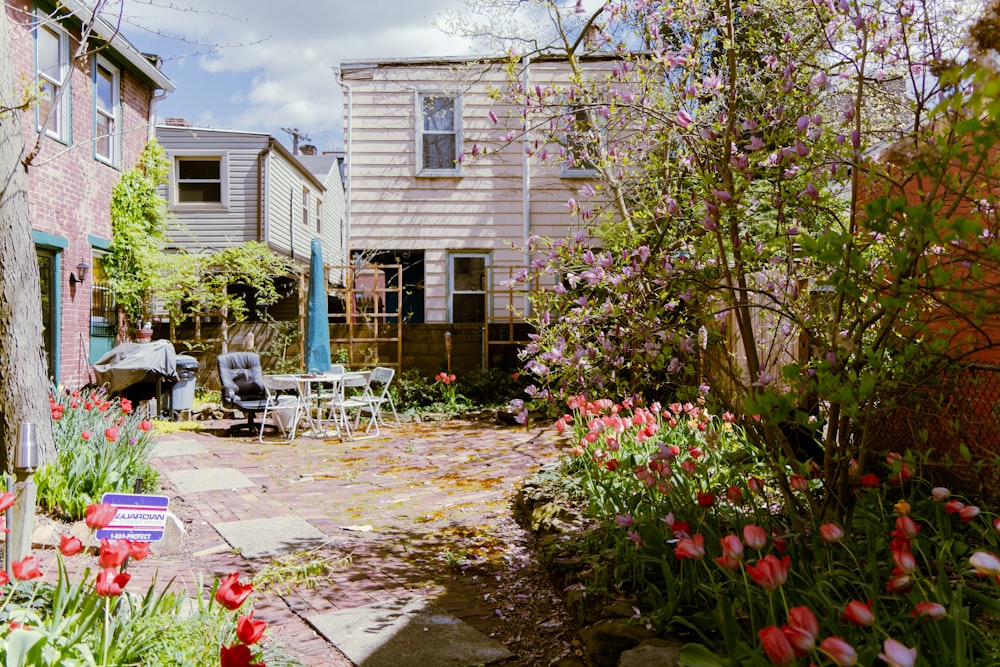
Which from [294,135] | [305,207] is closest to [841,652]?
[305,207]

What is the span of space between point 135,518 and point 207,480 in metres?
4.19

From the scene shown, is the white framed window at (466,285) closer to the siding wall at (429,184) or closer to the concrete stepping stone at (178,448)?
the siding wall at (429,184)

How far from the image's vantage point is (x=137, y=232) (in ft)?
40.9

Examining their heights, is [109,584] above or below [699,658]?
above

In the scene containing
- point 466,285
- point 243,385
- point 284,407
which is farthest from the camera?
point 466,285

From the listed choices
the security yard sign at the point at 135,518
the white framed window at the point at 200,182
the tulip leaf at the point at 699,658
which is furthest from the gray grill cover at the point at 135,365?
the tulip leaf at the point at 699,658

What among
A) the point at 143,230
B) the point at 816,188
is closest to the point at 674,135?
the point at 816,188

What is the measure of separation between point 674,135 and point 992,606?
2.62 metres

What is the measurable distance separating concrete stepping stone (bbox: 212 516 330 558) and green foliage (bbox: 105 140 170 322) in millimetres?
8137

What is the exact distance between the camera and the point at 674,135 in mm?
4023

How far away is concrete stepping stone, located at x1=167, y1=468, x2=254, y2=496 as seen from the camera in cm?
644

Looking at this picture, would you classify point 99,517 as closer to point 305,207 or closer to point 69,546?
point 69,546

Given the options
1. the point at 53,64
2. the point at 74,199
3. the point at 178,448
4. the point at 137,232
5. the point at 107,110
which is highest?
the point at 53,64

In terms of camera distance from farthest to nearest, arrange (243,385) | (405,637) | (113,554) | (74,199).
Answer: (243,385) → (74,199) → (405,637) → (113,554)
